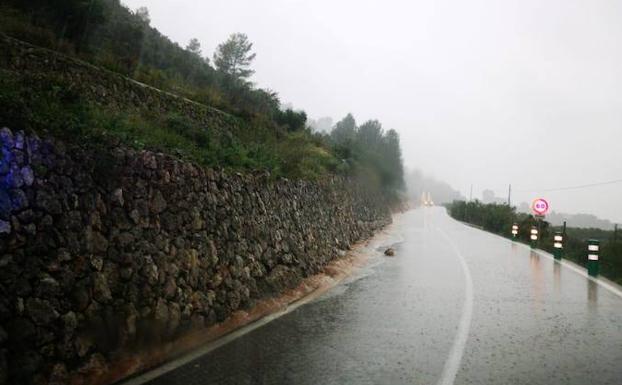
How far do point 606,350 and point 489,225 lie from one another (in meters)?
Answer: 35.7

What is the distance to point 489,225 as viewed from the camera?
133 ft

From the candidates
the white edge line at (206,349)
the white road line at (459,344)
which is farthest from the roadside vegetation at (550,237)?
the white edge line at (206,349)

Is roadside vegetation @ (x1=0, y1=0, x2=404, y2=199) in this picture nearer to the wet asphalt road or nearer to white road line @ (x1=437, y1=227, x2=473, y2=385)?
the wet asphalt road

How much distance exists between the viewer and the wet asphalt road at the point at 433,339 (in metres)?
5.48

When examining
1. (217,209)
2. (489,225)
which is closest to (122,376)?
(217,209)

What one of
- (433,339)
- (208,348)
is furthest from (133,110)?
(433,339)

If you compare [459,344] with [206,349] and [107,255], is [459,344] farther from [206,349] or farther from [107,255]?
[107,255]

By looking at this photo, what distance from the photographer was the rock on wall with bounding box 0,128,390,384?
15.3ft

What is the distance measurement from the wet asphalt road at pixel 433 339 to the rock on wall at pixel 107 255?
0.90 metres

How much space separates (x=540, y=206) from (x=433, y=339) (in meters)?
21.3

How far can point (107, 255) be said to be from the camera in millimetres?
5766

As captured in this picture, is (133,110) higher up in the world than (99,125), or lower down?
higher up

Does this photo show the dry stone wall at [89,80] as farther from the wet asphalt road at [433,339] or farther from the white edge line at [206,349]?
the wet asphalt road at [433,339]

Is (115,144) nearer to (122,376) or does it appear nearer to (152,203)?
(152,203)
